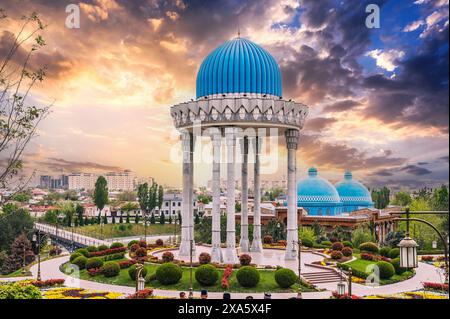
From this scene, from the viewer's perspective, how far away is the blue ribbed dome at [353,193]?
7006 cm

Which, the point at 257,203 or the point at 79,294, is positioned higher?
the point at 257,203

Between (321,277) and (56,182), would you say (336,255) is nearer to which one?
(321,277)

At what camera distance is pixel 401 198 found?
83938mm

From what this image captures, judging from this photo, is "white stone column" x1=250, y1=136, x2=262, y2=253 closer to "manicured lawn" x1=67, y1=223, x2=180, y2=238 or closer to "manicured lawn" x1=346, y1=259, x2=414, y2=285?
"manicured lawn" x1=346, y1=259, x2=414, y2=285

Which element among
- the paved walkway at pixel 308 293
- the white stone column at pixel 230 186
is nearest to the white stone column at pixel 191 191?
the white stone column at pixel 230 186

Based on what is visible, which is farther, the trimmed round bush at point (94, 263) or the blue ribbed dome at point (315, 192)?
the blue ribbed dome at point (315, 192)

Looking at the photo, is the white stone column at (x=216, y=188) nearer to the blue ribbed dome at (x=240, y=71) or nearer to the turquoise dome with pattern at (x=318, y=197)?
the blue ribbed dome at (x=240, y=71)

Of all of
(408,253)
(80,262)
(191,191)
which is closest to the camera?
(408,253)

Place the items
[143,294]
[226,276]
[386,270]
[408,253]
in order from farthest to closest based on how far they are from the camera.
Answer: [386,270]
[226,276]
[143,294]
[408,253]

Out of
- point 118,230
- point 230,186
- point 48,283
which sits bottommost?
point 118,230

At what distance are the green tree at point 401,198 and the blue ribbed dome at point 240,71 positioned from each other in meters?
56.0

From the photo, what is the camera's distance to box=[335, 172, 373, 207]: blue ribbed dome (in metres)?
70.1

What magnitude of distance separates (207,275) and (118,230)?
51730 mm

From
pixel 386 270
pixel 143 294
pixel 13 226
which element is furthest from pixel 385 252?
pixel 13 226
